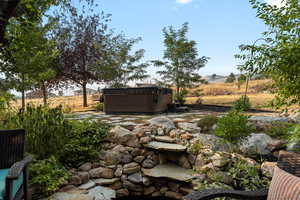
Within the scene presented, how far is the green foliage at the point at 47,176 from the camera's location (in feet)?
8.30

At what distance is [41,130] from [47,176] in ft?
2.39

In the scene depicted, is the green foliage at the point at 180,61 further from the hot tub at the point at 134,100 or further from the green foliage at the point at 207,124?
the green foliage at the point at 207,124

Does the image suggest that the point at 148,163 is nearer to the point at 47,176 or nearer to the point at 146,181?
the point at 146,181

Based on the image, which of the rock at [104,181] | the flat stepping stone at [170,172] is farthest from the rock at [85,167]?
the flat stepping stone at [170,172]

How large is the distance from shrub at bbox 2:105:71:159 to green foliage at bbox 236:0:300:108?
9.10 feet

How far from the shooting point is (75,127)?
385 centimetres

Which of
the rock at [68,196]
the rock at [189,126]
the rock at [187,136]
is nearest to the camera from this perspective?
the rock at [68,196]

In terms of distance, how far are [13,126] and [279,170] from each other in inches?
133

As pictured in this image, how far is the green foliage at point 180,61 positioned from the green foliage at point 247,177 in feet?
22.2

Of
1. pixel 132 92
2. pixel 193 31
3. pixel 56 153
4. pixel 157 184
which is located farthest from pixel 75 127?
pixel 193 31

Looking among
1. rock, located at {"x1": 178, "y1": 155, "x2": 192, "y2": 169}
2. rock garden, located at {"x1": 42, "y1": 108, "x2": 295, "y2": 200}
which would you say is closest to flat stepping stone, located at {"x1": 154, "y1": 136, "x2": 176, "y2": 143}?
rock garden, located at {"x1": 42, "y1": 108, "x2": 295, "y2": 200}

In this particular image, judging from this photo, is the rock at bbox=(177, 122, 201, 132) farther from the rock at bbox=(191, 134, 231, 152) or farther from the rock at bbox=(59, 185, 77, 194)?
the rock at bbox=(59, 185, 77, 194)

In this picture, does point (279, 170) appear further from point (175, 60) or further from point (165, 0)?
point (175, 60)

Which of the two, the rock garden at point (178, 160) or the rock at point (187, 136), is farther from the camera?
the rock at point (187, 136)
